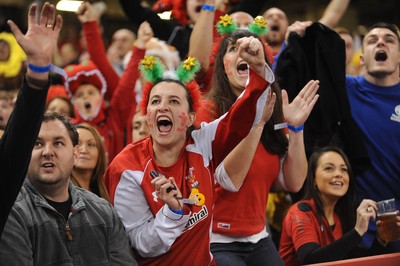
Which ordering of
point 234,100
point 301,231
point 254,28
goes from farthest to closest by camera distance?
1. point 301,231
2. point 254,28
3. point 234,100

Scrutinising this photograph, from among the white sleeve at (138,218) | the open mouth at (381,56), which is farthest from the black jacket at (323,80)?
the white sleeve at (138,218)

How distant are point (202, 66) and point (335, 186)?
3.76ft

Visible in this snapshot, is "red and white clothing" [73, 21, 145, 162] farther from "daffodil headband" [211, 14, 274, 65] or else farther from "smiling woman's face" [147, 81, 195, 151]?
"smiling woman's face" [147, 81, 195, 151]

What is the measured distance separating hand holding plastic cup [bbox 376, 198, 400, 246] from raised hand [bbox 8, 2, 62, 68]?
256 cm

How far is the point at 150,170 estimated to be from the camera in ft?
12.4

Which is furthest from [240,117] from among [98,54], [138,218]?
[98,54]

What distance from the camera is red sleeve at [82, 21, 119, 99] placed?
6.18m

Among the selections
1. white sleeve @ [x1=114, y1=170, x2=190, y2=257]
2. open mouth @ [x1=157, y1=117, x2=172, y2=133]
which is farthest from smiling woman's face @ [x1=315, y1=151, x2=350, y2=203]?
white sleeve @ [x1=114, y1=170, x2=190, y2=257]

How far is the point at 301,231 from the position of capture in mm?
4680

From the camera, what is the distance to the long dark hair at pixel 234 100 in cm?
430

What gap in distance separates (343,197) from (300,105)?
108 cm

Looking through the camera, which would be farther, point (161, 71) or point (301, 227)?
point (301, 227)

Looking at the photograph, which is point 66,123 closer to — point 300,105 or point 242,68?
point 242,68

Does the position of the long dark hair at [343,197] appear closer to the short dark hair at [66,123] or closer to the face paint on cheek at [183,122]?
the face paint on cheek at [183,122]
